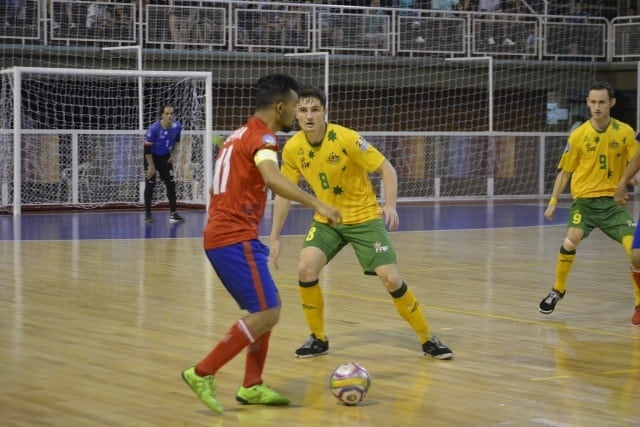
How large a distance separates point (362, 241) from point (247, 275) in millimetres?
1900

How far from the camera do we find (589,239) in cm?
1700

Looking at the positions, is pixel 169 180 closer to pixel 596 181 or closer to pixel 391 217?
pixel 596 181

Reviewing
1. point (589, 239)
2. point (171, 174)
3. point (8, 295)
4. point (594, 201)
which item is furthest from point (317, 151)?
point (171, 174)

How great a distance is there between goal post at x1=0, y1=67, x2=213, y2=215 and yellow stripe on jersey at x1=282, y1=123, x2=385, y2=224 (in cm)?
1391

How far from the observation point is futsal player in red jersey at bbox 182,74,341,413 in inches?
237

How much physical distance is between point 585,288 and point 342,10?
16.7m

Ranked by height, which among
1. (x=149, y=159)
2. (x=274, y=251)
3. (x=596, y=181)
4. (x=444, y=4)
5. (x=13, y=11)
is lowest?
(x=149, y=159)

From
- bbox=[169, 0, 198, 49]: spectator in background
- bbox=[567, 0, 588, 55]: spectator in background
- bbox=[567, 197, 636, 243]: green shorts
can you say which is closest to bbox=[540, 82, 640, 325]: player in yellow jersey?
bbox=[567, 197, 636, 243]: green shorts

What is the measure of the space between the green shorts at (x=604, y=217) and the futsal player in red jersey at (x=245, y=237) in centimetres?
425

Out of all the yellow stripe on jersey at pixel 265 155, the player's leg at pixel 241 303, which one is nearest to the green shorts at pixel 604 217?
the player's leg at pixel 241 303

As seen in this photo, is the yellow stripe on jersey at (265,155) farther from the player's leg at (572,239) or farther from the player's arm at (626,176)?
the player's leg at (572,239)

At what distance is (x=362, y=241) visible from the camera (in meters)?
7.82

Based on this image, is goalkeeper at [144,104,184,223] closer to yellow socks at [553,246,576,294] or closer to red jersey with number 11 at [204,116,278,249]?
yellow socks at [553,246,576,294]


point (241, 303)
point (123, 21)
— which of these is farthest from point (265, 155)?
point (123, 21)
